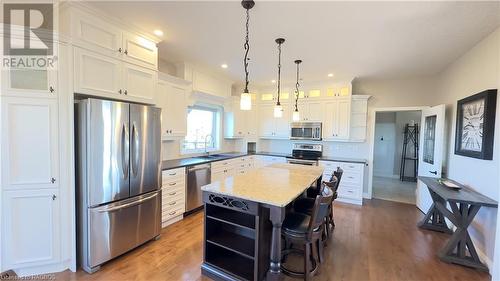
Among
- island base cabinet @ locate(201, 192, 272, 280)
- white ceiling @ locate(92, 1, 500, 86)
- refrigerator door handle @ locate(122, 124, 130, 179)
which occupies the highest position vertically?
white ceiling @ locate(92, 1, 500, 86)

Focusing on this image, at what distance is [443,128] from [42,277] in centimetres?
574

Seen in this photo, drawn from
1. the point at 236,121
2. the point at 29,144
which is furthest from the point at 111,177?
the point at 236,121

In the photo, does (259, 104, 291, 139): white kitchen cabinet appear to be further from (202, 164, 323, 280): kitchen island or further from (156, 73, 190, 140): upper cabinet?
(202, 164, 323, 280): kitchen island

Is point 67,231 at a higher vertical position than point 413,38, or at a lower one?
lower

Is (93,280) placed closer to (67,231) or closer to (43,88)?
(67,231)

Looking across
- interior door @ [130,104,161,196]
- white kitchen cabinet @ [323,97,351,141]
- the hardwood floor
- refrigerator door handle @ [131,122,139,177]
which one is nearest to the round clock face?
the hardwood floor

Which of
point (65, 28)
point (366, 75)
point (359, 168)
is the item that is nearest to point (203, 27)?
point (65, 28)

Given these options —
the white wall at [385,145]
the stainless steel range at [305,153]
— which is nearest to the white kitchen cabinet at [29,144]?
the stainless steel range at [305,153]

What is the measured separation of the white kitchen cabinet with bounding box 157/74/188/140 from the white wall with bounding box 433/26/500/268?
13.7ft

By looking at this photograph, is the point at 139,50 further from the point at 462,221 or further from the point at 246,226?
the point at 462,221

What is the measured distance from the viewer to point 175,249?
2.72 meters

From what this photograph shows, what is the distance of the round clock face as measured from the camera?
2.73 meters

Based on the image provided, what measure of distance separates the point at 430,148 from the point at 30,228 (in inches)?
231

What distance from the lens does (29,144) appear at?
206 centimetres
